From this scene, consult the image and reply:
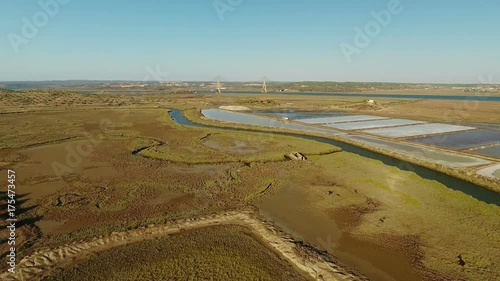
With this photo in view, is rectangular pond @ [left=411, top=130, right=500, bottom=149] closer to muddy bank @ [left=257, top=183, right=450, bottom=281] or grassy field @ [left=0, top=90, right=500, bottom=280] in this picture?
grassy field @ [left=0, top=90, right=500, bottom=280]

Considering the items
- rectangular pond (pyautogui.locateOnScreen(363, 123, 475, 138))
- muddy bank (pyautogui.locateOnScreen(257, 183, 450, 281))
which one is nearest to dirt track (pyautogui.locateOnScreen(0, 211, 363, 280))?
muddy bank (pyautogui.locateOnScreen(257, 183, 450, 281))

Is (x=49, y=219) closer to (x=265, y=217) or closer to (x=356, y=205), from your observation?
(x=265, y=217)

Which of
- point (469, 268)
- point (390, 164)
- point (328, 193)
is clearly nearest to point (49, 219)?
point (328, 193)

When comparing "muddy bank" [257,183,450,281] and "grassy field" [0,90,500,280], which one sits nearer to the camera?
"muddy bank" [257,183,450,281]

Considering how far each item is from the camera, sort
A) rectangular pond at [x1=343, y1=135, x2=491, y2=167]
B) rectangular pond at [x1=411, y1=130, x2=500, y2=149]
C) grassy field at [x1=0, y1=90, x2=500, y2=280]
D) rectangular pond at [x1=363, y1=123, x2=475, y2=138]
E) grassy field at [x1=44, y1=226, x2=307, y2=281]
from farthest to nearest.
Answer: rectangular pond at [x1=363, y1=123, x2=475, y2=138]
rectangular pond at [x1=411, y1=130, x2=500, y2=149]
rectangular pond at [x1=343, y1=135, x2=491, y2=167]
grassy field at [x1=0, y1=90, x2=500, y2=280]
grassy field at [x1=44, y1=226, x2=307, y2=281]

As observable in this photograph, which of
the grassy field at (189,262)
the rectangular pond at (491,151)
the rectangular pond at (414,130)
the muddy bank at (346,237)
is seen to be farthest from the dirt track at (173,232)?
the rectangular pond at (414,130)

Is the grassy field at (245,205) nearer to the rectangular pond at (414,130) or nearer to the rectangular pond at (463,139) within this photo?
the rectangular pond at (414,130)

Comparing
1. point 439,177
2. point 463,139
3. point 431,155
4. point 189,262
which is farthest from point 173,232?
point 463,139
